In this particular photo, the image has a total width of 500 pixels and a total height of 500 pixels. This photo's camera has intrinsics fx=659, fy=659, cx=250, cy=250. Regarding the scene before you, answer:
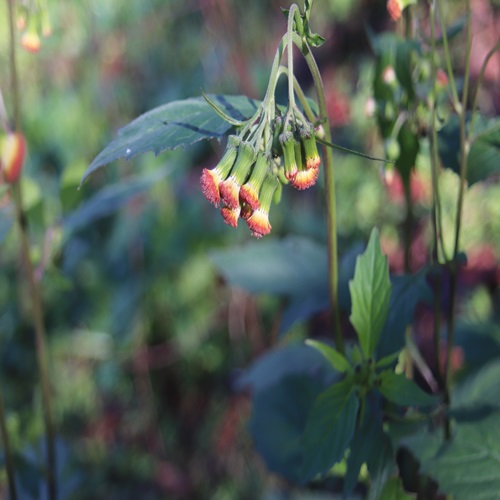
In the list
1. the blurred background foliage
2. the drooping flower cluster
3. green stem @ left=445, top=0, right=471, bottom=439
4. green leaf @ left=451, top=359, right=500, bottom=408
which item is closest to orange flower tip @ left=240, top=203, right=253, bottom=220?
the drooping flower cluster

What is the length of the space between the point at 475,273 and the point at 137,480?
978 mm

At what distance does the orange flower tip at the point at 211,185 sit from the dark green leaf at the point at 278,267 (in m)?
0.53

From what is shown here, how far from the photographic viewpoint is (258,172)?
0.56 meters

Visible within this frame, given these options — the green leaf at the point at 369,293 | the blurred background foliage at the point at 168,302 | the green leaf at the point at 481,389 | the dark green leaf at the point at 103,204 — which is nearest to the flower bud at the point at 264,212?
the green leaf at the point at 369,293

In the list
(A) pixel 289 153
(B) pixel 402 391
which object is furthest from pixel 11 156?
(B) pixel 402 391

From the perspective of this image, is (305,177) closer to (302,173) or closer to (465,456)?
(302,173)

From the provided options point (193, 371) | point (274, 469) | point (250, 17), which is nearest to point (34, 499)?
point (274, 469)

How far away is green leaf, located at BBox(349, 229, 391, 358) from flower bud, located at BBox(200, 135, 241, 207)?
5.9 inches

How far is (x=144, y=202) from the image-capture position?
1.95 metres

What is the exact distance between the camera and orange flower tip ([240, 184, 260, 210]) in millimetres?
551

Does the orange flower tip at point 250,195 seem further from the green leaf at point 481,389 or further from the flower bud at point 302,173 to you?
the green leaf at point 481,389

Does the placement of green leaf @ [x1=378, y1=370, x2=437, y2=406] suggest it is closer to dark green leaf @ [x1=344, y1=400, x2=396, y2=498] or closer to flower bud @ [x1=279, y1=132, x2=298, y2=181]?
dark green leaf @ [x1=344, y1=400, x2=396, y2=498]

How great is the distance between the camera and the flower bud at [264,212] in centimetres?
55

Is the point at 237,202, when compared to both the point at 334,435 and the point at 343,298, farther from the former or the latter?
the point at 343,298
